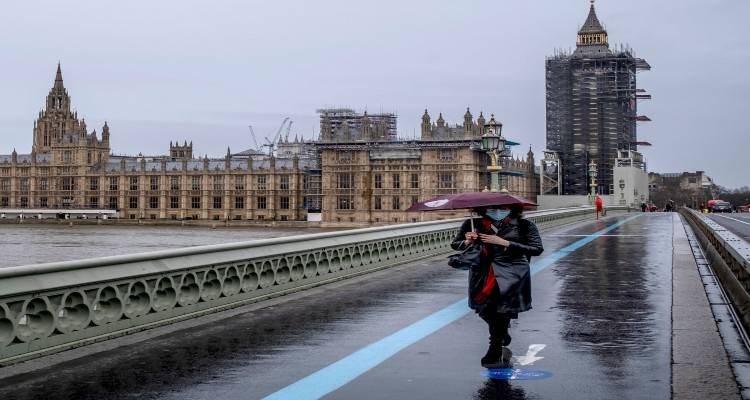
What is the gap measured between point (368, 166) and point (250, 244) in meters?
124

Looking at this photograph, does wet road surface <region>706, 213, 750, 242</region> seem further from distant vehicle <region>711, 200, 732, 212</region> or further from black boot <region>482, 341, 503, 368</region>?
distant vehicle <region>711, 200, 732, 212</region>

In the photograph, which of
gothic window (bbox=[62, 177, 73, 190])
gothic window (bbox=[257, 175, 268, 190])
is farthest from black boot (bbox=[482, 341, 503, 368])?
gothic window (bbox=[62, 177, 73, 190])

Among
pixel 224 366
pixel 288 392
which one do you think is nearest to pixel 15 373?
pixel 224 366

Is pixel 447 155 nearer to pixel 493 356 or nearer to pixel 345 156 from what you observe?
pixel 345 156

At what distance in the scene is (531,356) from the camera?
30.7 ft

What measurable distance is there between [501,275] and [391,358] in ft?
5.10

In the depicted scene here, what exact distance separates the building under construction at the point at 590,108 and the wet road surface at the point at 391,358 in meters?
127

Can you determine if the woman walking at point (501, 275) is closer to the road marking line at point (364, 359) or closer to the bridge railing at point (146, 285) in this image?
the road marking line at point (364, 359)

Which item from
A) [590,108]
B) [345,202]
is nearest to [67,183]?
[345,202]

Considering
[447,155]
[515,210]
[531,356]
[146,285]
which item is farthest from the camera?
[447,155]

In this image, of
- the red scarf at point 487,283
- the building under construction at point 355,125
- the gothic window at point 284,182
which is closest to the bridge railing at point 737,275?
the red scarf at point 487,283

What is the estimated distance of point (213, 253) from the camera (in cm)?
1254

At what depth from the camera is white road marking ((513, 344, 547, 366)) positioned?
9.04 meters

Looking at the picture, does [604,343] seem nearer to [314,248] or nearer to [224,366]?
[224,366]
